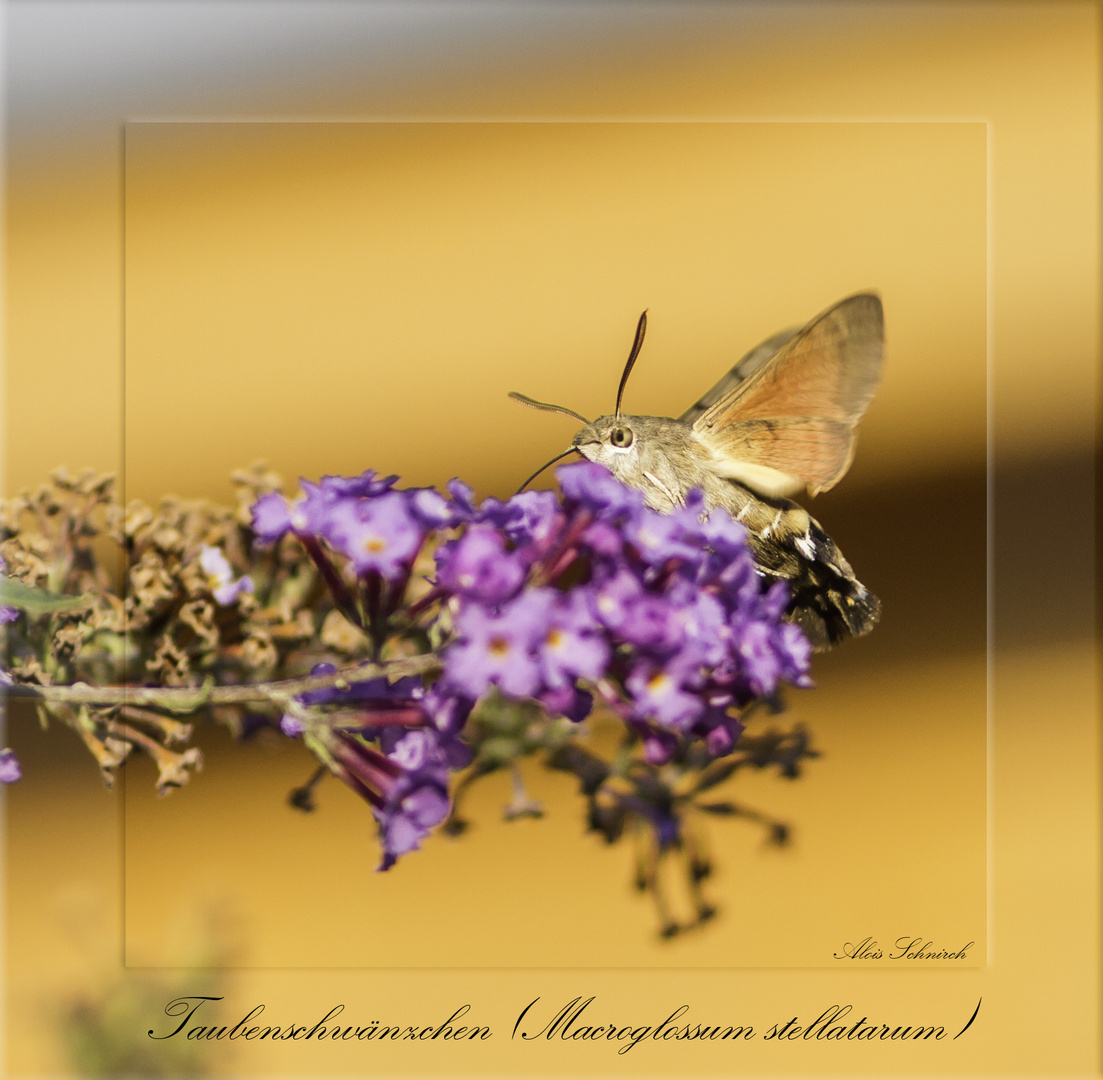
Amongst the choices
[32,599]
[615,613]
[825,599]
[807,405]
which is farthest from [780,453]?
[32,599]

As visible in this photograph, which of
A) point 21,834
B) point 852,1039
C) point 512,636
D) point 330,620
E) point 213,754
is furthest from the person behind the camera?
point 213,754

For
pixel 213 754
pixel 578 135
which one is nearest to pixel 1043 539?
pixel 578 135

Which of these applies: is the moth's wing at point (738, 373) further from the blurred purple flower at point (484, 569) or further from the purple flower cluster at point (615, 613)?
the blurred purple flower at point (484, 569)

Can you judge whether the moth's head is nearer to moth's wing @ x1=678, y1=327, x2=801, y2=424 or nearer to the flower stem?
moth's wing @ x1=678, y1=327, x2=801, y2=424

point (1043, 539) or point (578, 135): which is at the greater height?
point (578, 135)

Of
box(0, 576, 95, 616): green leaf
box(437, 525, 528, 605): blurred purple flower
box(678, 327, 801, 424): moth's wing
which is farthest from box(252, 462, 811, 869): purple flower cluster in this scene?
box(678, 327, 801, 424): moth's wing

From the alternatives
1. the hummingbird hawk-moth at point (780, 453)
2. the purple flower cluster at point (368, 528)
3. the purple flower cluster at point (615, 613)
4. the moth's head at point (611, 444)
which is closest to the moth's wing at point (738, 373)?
the hummingbird hawk-moth at point (780, 453)

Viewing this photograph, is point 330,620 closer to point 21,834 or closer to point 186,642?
point 186,642
